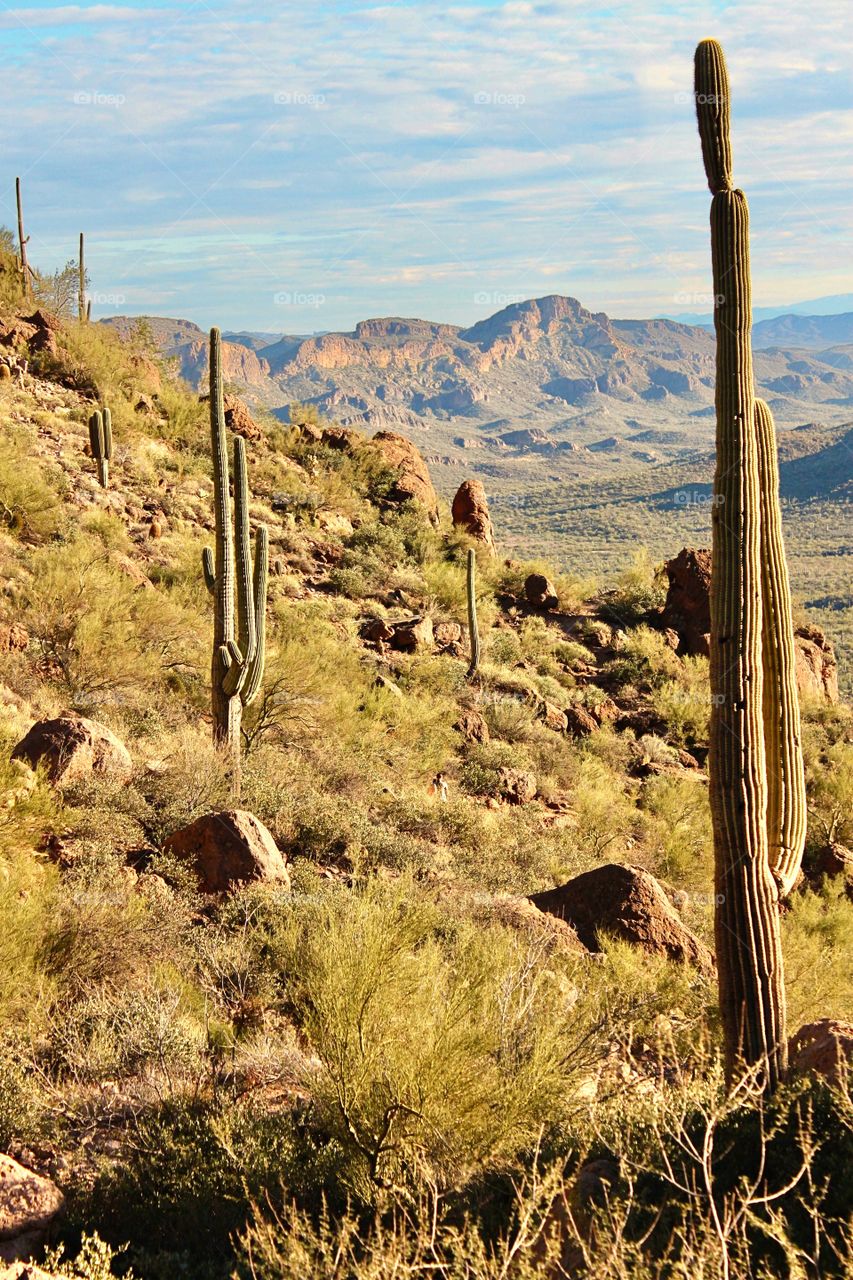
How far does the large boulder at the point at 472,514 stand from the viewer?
2514 centimetres

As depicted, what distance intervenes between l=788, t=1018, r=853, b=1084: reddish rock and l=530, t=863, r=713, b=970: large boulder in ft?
6.82

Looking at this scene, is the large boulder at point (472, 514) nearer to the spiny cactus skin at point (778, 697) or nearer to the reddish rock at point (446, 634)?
the reddish rock at point (446, 634)

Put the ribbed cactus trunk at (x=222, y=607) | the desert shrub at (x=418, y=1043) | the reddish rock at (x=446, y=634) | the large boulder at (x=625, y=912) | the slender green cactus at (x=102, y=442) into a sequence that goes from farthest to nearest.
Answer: the reddish rock at (x=446, y=634) → the slender green cactus at (x=102, y=442) → the ribbed cactus trunk at (x=222, y=607) → the large boulder at (x=625, y=912) → the desert shrub at (x=418, y=1043)

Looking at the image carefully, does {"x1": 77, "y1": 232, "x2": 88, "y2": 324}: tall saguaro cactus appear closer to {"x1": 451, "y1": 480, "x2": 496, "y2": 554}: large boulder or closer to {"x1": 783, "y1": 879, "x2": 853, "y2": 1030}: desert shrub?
{"x1": 451, "y1": 480, "x2": 496, "y2": 554}: large boulder

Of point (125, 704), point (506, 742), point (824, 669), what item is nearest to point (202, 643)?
point (125, 704)

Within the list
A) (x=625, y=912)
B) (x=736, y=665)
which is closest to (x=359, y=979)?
(x=736, y=665)

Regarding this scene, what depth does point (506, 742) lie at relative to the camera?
14.9 metres

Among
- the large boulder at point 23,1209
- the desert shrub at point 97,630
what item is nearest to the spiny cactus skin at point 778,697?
the large boulder at point 23,1209

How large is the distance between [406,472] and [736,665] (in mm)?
22066

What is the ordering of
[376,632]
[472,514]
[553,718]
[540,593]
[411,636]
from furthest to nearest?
[472,514]
[540,593]
[411,636]
[376,632]
[553,718]

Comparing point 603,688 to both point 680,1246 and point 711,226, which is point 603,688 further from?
point 680,1246

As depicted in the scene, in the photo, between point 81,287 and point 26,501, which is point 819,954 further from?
point 81,287

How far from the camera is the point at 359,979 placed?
5277 mm

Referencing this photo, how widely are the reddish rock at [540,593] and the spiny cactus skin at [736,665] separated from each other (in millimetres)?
17117
